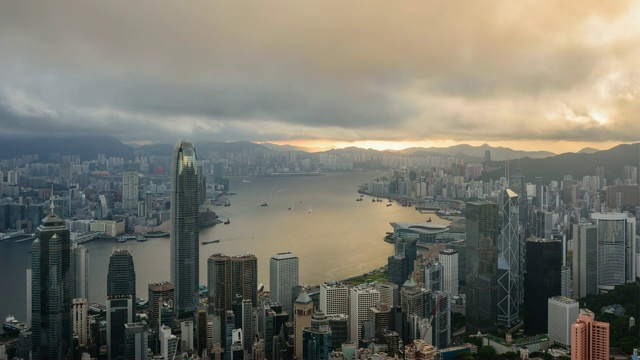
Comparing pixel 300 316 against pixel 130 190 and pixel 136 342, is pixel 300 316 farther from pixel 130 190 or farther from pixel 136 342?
pixel 130 190

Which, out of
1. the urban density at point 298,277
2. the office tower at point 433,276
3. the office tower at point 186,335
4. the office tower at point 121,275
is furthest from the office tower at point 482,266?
the office tower at point 121,275

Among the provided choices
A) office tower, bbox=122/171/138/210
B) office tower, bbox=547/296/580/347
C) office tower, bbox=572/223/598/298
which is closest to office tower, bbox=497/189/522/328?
office tower, bbox=547/296/580/347

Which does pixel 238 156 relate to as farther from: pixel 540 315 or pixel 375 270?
pixel 540 315

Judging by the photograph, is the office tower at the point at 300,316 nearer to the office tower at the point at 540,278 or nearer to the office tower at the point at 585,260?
the office tower at the point at 540,278

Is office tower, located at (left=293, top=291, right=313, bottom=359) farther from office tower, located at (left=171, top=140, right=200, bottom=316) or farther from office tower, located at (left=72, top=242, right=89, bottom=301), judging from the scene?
office tower, located at (left=72, top=242, right=89, bottom=301)

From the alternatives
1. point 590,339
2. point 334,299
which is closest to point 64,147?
point 334,299

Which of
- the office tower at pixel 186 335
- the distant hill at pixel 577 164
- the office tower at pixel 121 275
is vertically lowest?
the office tower at pixel 186 335
